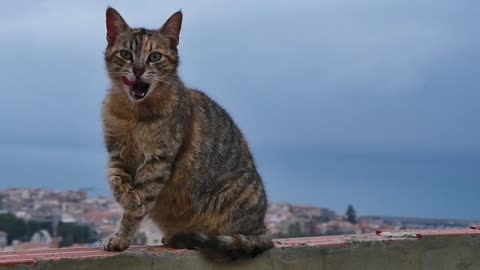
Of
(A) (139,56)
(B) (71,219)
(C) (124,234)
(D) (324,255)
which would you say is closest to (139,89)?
(A) (139,56)

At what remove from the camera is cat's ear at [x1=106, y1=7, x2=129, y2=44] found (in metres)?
3.13

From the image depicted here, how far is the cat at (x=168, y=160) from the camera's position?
3.05 metres

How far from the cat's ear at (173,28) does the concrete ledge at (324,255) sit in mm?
869

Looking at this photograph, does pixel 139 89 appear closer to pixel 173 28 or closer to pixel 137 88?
pixel 137 88

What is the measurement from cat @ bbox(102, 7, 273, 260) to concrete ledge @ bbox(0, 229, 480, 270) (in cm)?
8

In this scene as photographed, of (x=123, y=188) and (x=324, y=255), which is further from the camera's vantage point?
(x=324, y=255)

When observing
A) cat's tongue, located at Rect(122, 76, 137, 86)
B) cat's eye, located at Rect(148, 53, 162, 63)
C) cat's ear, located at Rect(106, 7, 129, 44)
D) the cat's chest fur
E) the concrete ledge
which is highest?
cat's ear, located at Rect(106, 7, 129, 44)

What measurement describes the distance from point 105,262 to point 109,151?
0.62 m

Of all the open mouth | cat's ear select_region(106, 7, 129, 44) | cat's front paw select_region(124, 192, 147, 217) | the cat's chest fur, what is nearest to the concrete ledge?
cat's front paw select_region(124, 192, 147, 217)

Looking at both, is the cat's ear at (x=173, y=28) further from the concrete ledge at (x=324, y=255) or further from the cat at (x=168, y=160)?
the concrete ledge at (x=324, y=255)

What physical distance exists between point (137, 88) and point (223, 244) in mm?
703

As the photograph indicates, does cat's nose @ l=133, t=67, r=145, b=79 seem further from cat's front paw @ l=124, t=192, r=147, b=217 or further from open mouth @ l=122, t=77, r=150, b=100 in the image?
cat's front paw @ l=124, t=192, r=147, b=217

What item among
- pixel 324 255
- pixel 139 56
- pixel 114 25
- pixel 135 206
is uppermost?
pixel 114 25

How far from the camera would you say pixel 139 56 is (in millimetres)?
3070
